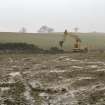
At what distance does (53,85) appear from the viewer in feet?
71.2

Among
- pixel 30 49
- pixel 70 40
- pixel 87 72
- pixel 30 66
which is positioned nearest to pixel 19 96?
pixel 87 72

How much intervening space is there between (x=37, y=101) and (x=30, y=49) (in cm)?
2752

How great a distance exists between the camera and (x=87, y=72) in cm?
2492

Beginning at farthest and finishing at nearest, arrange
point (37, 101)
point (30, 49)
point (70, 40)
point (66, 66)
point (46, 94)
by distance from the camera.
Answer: point (70, 40)
point (30, 49)
point (66, 66)
point (46, 94)
point (37, 101)

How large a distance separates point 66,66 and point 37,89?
688 cm

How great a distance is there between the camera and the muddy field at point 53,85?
62.7 ft

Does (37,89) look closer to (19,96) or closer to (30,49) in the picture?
(19,96)


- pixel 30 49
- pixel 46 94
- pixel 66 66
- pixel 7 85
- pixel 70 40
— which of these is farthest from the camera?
pixel 70 40

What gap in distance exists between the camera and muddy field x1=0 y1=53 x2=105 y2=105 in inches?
753

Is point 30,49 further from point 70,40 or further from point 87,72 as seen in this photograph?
point 87,72

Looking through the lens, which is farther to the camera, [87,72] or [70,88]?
[87,72]

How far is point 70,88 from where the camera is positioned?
2120 cm

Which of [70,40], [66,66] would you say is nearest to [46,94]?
Answer: [66,66]

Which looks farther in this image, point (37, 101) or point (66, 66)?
point (66, 66)
